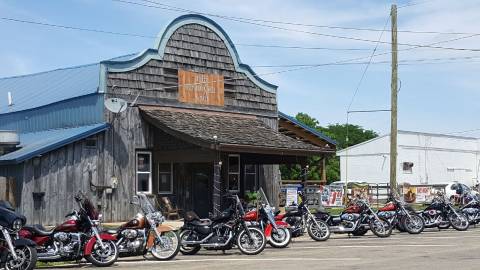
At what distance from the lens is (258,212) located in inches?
661

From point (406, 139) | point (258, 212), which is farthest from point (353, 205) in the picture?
point (406, 139)

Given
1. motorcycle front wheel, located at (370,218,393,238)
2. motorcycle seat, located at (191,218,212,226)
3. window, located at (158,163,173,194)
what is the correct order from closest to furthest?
motorcycle seat, located at (191,218,212,226) → motorcycle front wheel, located at (370,218,393,238) → window, located at (158,163,173,194)

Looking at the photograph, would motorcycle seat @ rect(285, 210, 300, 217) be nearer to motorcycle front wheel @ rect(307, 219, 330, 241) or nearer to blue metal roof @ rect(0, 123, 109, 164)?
motorcycle front wheel @ rect(307, 219, 330, 241)

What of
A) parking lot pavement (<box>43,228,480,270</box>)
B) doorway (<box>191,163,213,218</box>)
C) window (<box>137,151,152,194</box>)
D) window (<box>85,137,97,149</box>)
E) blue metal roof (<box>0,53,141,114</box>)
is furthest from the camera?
doorway (<box>191,163,213,218</box>)

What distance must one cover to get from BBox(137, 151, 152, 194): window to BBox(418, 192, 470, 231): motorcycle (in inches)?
393

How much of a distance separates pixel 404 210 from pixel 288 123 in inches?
483

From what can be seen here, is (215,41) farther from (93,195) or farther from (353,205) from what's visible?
(353,205)

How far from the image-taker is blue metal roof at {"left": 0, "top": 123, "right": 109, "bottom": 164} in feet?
76.2

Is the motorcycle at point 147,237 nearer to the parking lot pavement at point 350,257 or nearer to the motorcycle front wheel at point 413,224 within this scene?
the parking lot pavement at point 350,257

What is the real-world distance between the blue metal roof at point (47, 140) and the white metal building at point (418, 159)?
36.9 m

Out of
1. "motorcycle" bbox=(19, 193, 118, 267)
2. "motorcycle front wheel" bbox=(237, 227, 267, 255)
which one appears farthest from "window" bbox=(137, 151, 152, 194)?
"motorcycle" bbox=(19, 193, 118, 267)

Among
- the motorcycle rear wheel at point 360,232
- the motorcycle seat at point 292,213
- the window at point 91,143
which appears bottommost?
the motorcycle rear wheel at point 360,232

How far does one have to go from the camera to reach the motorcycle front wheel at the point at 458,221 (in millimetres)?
22141

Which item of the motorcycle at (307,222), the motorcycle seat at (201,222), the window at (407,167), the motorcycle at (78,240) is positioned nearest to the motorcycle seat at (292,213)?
the motorcycle at (307,222)
